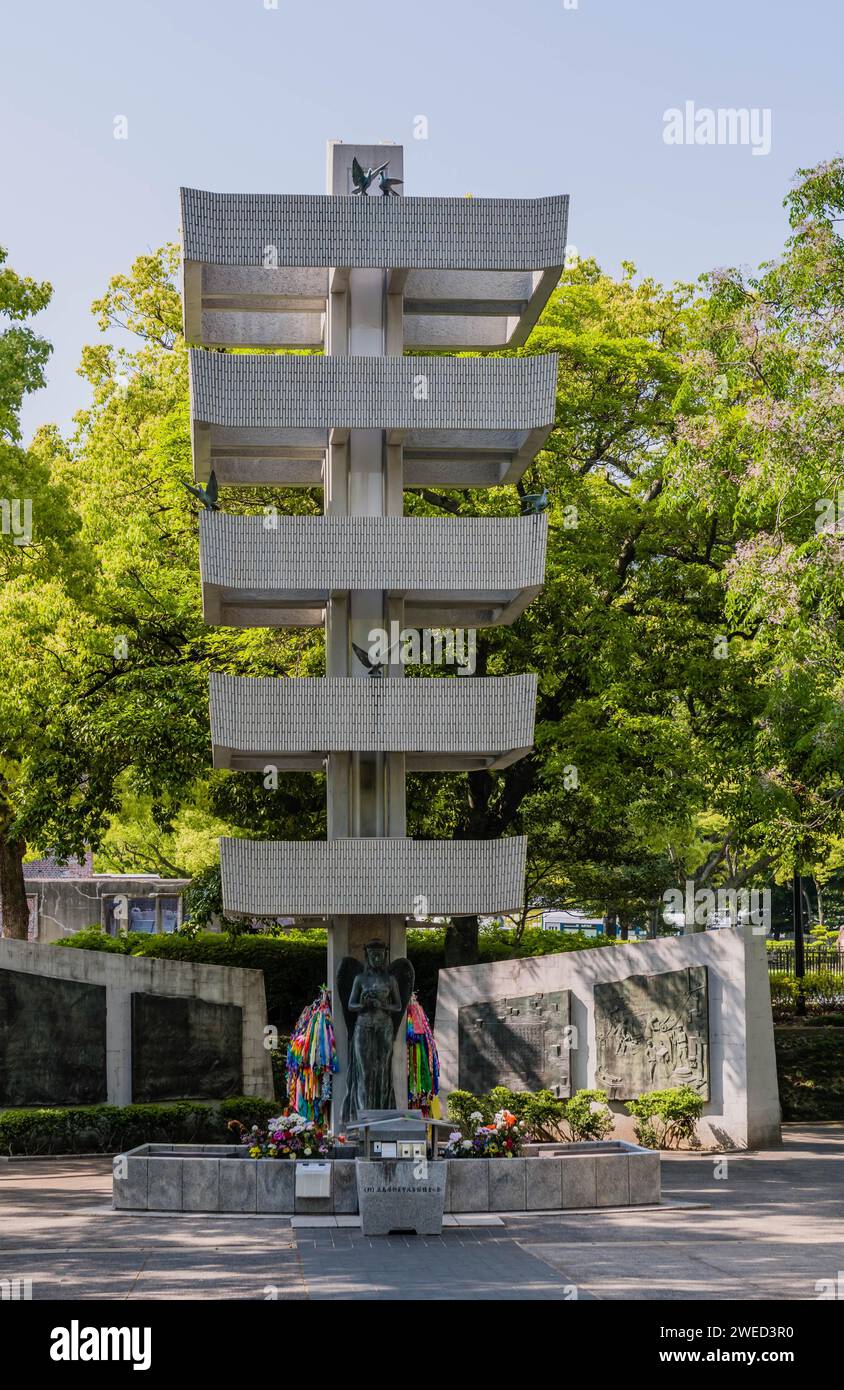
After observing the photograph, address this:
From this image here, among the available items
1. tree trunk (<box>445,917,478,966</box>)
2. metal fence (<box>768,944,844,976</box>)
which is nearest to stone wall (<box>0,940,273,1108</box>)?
tree trunk (<box>445,917,478,966</box>)

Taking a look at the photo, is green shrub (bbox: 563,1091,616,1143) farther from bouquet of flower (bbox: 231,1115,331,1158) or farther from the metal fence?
the metal fence

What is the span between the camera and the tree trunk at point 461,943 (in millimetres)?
30219

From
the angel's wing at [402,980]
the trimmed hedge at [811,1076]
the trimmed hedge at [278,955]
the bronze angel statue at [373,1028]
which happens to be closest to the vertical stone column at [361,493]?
the angel's wing at [402,980]

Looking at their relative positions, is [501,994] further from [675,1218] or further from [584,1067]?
[675,1218]

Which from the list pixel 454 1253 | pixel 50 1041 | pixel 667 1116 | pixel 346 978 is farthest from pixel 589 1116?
pixel 50 1041

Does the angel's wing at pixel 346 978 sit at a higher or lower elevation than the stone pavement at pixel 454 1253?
higher

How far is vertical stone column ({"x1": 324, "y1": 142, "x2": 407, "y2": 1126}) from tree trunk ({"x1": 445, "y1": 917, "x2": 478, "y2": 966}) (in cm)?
859

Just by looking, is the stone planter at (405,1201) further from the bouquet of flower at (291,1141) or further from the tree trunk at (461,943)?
the tree trunk at (461,943)

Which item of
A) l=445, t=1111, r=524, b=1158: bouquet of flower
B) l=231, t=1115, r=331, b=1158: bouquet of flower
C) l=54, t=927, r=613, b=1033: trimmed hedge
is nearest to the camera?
l=231, t=1115, r=331, b=1158: bouquet of flower

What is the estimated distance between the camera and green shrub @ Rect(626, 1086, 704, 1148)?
23703 mm

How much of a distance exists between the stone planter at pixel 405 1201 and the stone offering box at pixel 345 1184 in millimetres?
1100

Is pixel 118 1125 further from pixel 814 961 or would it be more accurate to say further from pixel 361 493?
pixel 814 961

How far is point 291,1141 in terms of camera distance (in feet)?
59.8

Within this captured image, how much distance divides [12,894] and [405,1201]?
708 inches
